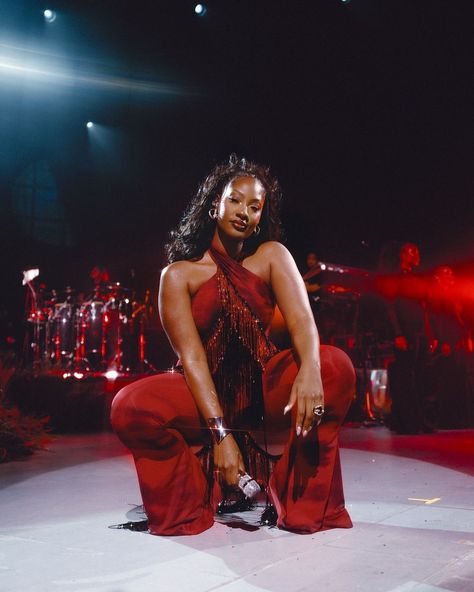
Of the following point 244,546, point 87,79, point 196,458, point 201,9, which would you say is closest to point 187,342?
point 196,458

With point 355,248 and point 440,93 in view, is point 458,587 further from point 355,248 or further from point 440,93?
point 355,248

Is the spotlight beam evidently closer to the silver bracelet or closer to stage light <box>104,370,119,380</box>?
stage light <box>104,370,119,380</box>

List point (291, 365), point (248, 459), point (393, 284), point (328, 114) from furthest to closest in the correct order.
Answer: point (328, 114) → point (393, 284) → point (248, 459) → point (291, 365)

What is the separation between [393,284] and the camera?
6.45 metres

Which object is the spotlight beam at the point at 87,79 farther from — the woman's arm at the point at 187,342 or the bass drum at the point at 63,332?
the woman's arm at the point at 187,342

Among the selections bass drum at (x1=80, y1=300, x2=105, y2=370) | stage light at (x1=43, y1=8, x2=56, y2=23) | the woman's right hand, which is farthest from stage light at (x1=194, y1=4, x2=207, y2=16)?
the woman's right hand

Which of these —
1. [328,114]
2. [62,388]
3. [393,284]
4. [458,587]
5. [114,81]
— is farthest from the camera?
[114,81]

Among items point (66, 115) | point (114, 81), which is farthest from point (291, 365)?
point (66, 115)

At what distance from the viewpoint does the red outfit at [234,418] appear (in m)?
2.15

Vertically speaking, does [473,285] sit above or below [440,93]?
below

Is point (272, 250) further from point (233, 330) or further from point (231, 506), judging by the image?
point (231, 506)

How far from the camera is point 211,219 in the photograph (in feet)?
8.32

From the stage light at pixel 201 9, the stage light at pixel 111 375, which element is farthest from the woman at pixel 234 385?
the stage light at pixel 201 9

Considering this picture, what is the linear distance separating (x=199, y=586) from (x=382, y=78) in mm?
8272
